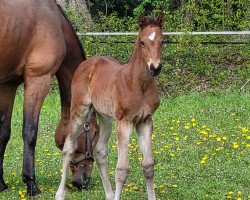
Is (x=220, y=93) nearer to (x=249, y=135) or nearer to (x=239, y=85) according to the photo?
(x=239, y=85)

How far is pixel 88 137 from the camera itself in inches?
315

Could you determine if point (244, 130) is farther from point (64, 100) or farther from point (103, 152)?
point (103, 152)

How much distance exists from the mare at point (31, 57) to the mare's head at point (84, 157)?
23 centimetres

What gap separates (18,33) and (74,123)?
141 centimetres

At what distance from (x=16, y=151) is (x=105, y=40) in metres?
6.33

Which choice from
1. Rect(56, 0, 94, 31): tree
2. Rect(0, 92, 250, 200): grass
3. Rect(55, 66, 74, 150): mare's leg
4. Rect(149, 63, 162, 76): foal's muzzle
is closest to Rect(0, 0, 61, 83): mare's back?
Rect(55, 66, 74, 150): mare's leg

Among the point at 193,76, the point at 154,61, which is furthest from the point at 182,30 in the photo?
the point at 154,61

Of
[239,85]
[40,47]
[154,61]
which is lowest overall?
[239,85]

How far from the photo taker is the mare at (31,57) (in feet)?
26.4

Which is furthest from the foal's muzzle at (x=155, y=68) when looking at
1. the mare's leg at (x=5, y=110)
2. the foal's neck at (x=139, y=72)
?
the mare's leg at (x=5, y=110)

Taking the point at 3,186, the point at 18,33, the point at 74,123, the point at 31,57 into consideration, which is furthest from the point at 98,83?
the point at 3,186

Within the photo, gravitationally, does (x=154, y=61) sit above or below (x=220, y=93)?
above

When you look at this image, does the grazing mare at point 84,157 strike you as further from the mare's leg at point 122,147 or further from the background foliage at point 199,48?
the background foliage at point 199,48

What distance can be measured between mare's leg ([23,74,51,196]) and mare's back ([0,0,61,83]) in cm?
27
